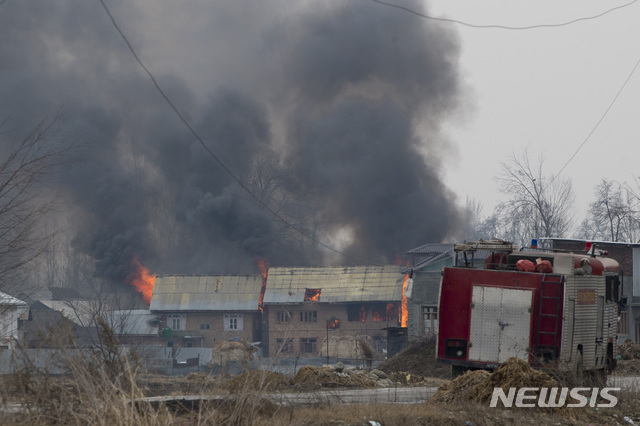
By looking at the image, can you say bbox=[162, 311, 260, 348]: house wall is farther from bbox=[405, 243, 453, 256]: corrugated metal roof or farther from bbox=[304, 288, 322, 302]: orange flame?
bbox=[405, 243, 453, 256]: corrugated metal roof

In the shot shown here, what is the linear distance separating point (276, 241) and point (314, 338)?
13640 millimetres

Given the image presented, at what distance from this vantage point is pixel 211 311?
49375 mm

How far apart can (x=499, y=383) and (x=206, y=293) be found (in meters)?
42.4

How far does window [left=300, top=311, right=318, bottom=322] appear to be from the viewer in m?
48.4

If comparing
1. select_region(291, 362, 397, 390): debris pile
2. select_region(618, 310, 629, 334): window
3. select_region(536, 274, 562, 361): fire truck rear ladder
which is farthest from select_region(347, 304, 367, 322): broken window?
select_region(536, 274, 562, 361): fire truck rear ladder

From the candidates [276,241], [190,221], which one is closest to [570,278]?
[276,241]

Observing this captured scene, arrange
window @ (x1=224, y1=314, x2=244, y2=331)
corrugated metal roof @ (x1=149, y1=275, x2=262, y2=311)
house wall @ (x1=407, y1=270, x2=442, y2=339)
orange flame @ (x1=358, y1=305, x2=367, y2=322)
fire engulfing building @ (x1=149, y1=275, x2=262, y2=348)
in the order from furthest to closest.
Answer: window @ (x1=224, y1=314, x2=244, y2=331) < corrugated metal roof @ (x1=149, y1=275, x2=262, y2=311) < fire engulfing building @ (x1=149, y1=275, x2=262, y2=348) < orange flame @ (x1=358, y1=305, x2=367, y2=322) < house wall @ (x1=407, y1=270, x2=442, y2=339)

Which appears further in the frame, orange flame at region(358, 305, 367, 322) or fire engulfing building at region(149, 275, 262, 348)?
fire engulfing building at region(149, 275, 262, 348)

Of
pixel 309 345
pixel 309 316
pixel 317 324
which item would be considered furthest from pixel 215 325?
pixel 317 324

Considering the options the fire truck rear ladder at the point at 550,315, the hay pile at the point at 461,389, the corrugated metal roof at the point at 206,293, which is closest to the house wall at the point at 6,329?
the hay pile at the point at 461,389

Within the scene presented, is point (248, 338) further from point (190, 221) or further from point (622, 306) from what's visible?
point (622, 306)

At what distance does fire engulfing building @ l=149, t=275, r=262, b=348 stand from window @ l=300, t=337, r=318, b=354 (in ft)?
12.5

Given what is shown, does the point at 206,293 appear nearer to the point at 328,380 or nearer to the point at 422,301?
the point at 422,301

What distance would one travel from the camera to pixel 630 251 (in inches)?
1139
